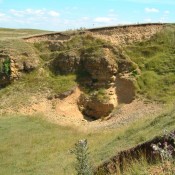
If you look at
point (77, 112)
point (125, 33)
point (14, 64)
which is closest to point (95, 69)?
point (77, 112)

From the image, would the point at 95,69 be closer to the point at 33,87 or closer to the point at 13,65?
the point at 33,87

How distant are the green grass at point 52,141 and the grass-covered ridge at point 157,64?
5.26 m

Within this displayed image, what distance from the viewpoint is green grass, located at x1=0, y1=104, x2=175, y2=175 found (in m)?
14.5

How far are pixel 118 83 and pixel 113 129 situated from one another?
5723mm

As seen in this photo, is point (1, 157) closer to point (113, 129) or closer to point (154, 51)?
point (113, 129)

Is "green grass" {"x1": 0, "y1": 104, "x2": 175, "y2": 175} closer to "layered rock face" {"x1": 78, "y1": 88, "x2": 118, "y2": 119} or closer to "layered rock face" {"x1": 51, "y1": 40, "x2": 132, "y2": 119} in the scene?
"layered rock face" {"x1": 78, "y1": 88, "x2": 118, "y2": 119}

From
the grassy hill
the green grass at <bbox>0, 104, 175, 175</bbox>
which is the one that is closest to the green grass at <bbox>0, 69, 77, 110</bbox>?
the grassy hill

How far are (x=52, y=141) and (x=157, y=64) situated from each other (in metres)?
10.0

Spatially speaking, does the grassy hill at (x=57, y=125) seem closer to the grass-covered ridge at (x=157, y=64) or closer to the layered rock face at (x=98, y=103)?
the grass-covered ridge at (x=157, y=64)

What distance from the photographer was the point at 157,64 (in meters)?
28.2

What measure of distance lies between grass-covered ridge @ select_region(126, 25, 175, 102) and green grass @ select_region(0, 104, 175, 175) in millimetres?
5260

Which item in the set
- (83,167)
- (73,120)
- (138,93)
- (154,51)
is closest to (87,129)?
(73,120)

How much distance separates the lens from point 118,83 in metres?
27.8

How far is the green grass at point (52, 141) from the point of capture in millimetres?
14453
